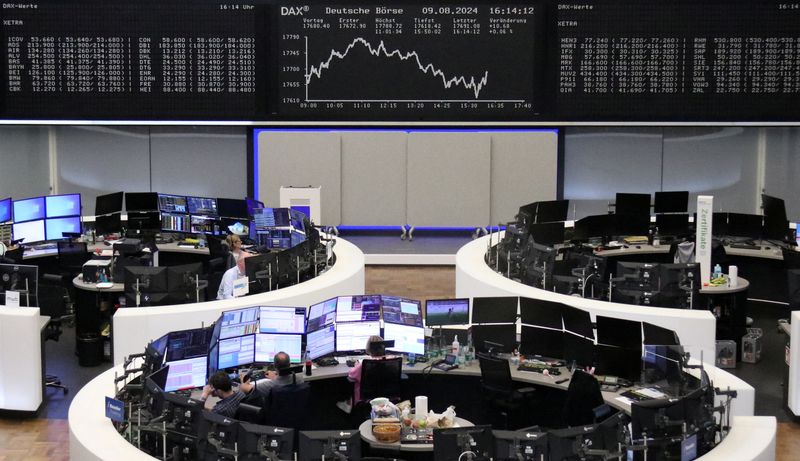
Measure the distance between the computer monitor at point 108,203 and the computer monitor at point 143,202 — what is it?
15cm

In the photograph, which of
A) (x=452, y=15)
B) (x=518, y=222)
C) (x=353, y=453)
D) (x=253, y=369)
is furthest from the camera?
(x=452, y=15)

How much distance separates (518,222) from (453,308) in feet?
12.6

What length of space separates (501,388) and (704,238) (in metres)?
4.01

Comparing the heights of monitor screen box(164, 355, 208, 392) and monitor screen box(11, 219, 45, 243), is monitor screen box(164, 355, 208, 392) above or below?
below

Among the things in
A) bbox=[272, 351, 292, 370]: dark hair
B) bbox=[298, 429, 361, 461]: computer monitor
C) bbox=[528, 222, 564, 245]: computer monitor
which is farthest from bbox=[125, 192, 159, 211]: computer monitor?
bbox=[298, 429, 361, 461]: computer monitor

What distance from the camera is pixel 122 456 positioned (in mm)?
6848

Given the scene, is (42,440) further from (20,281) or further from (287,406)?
(287,406)

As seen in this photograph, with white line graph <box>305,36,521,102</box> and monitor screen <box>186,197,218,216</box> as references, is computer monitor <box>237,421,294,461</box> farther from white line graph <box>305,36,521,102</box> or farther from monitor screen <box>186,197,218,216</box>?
white line graph <box>305,36,521,102</box>

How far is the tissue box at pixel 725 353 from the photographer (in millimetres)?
11406

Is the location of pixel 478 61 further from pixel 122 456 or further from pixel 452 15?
pixel 122 456

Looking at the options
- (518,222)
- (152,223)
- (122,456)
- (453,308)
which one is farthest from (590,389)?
(152,223)

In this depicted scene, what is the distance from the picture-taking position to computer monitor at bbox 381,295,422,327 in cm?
948

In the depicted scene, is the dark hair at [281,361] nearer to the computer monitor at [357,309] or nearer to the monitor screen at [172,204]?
the computer monitor at [357,309]

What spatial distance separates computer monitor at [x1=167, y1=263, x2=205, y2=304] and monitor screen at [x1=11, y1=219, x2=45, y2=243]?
11.9ft
